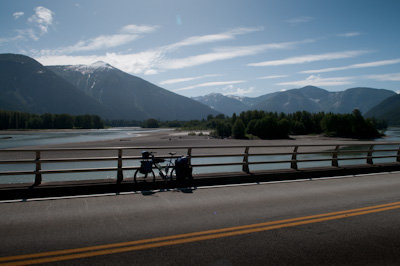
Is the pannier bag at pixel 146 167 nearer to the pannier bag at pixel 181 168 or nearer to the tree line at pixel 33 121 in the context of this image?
the pannier bag at pixel 181 168

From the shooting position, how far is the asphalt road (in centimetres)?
463

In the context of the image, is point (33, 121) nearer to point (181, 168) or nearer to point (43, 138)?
point (43, 138)

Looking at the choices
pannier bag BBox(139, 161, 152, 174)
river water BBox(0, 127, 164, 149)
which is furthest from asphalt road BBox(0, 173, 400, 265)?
river water BBox(0, 127, 164, 149)

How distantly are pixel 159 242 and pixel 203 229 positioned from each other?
3.29 feet

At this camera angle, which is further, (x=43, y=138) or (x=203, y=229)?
(x=43, y=138)

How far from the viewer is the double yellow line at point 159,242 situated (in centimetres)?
445

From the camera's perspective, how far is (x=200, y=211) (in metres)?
6.93

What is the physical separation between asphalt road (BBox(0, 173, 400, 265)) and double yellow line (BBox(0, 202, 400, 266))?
2 cm

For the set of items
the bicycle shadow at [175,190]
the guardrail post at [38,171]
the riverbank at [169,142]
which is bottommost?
the riverbank at [169,142]

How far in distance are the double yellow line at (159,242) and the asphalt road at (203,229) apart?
2 cm

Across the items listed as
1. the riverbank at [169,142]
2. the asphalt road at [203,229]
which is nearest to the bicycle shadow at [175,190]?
the asphalt road at [203,229]

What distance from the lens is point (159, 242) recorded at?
201 inches

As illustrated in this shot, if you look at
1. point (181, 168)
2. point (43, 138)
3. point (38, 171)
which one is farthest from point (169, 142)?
point (38, 171)

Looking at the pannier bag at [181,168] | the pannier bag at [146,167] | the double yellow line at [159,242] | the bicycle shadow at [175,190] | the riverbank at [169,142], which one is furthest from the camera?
the riverbank at [169,142]
